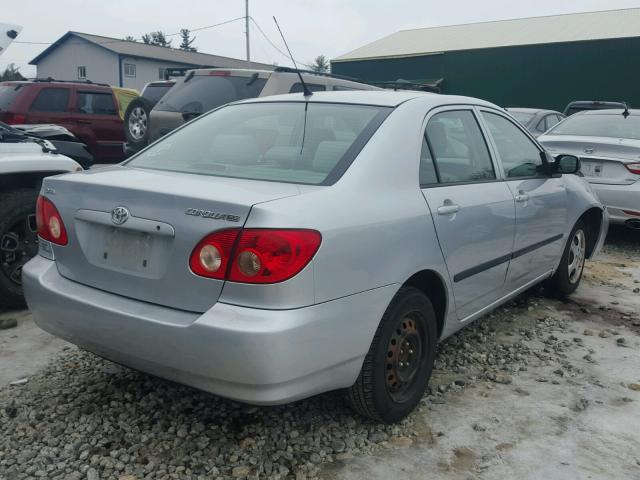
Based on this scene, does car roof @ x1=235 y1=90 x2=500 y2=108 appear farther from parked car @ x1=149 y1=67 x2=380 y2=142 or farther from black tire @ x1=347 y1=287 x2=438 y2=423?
parked car @ x1=149 y1=67 x2=380 y2=142

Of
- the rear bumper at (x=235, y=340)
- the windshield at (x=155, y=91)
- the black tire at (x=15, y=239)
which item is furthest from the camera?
the windshield at (x=155, y=91)

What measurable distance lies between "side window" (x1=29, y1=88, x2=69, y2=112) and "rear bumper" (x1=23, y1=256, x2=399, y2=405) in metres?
8.97

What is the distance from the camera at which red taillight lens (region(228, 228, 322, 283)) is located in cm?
231

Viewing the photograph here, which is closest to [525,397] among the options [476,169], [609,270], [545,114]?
[476,169]

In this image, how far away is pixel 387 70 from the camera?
2856 centimetres

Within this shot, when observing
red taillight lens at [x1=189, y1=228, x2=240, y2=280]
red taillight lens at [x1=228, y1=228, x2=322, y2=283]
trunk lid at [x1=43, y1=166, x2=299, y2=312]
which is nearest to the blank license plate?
trunk lid at [x1=43, y1=166, x2=299, y2=312]

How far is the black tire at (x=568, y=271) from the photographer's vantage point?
4.92 meters

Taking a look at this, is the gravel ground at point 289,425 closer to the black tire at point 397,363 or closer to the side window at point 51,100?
the black tire at point 397,363

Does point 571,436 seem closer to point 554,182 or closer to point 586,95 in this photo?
point 554,182

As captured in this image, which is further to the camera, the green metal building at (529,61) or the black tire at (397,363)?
the green metal building at (529,61)

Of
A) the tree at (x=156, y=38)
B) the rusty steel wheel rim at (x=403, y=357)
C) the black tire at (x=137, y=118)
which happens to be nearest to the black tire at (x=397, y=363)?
the rusty steel wheel rim at (x=403, y=357)

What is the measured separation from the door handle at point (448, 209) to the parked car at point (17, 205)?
292 cm

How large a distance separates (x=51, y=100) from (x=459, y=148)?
931 cm

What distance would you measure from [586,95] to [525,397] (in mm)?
22807
